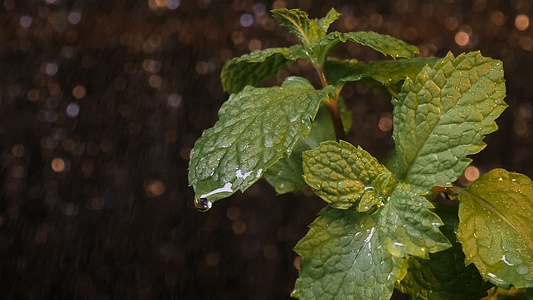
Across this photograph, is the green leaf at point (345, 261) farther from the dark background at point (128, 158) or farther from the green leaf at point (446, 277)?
the dark background at point (128, 158)

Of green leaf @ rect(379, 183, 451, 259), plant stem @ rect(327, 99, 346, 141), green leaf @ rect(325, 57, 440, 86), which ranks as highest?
green leaf @ rect(325, 57, 440, 86)

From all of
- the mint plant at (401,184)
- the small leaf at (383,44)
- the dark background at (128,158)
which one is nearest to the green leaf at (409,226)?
the mint plant at (401,184)

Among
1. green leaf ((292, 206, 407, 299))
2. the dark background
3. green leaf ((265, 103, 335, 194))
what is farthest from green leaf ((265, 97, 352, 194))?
the dark background

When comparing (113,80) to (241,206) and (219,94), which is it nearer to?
(219,94)

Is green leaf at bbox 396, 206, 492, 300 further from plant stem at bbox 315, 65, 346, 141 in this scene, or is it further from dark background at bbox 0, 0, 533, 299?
dark background at bbox 0, 0, 533, 299

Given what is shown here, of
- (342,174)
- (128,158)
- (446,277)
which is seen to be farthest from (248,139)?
(128,158)

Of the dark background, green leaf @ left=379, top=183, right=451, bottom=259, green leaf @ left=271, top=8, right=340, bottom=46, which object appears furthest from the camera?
the dark background

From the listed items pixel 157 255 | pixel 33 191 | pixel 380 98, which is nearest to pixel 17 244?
pixel 33 191
